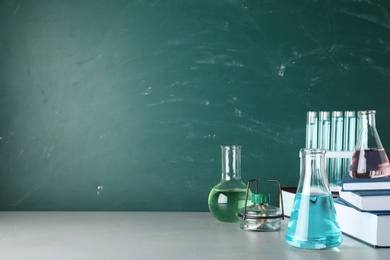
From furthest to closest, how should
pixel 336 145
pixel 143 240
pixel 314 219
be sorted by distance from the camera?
pixel 336 145
pixel 143 240
pixel 314 219

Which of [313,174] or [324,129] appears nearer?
[313,174]

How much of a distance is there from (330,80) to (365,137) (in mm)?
388

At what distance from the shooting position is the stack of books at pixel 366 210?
1329 millimetres

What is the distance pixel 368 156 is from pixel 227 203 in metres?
0.41

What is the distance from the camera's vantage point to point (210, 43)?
1916 millimetres

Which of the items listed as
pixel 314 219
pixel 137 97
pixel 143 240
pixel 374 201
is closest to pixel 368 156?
pixel 374 201

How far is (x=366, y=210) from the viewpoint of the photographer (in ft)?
4.48

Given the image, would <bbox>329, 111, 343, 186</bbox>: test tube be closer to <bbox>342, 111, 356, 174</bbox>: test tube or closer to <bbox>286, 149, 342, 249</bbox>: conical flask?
<bbox>342, 111, 356, 174</bbox>: test tube

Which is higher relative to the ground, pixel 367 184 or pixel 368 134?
pixel 368 134

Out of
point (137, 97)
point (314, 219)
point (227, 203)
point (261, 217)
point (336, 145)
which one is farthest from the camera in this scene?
point (137, 97)

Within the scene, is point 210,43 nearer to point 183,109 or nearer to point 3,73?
point 183,109

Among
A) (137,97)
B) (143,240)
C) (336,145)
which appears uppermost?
(137,97)

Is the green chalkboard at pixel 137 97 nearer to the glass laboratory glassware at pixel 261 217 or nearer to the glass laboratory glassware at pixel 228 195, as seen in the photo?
the glass laboratory glassware at pixel 228 195

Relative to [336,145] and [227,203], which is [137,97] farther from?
[336,145]
